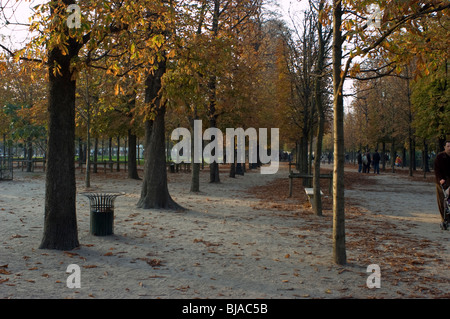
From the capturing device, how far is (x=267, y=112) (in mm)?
34656

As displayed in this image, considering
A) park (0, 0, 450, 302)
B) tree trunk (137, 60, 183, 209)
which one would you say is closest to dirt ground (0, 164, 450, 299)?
park (0, 0, 450, 302)

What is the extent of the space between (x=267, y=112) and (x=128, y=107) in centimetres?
1320

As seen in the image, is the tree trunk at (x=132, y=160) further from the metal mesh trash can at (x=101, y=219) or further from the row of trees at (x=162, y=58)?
the metal mesh trash can at (x=101, y=219)

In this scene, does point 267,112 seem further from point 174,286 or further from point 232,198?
point 174,286

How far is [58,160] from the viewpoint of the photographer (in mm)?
7562

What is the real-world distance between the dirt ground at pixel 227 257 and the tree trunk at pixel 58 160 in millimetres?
367

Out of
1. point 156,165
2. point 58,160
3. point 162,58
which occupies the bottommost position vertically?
point 156,165

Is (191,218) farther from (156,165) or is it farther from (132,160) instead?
(132,160)

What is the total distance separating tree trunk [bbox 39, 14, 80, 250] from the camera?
7.52 meters

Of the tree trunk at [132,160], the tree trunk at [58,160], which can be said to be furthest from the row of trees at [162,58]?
the tree trunk at [132,160]

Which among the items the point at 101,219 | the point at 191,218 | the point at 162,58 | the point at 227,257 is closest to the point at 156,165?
the point at 191,218

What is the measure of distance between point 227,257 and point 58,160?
344 centimetres

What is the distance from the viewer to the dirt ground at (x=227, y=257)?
549 centimetres

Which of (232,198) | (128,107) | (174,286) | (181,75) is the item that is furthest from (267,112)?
(174,286)
